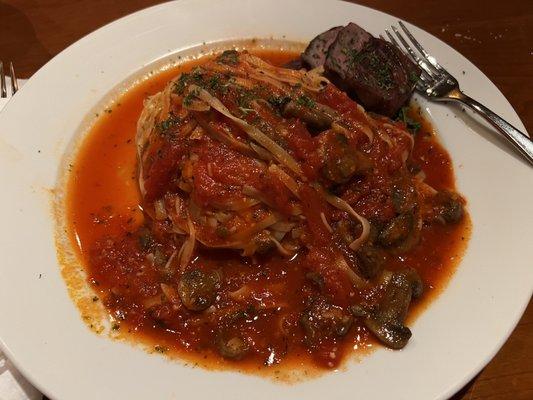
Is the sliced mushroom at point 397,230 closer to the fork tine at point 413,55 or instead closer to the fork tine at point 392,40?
the fork tine at point 413,55

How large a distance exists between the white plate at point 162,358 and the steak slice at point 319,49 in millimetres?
376

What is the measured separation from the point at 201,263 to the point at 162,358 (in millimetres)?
956

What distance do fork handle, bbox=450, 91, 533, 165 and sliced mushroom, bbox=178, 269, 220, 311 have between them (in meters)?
2.82

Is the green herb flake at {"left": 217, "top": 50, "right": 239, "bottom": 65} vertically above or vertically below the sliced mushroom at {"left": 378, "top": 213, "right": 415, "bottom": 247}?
above

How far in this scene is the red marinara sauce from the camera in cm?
394

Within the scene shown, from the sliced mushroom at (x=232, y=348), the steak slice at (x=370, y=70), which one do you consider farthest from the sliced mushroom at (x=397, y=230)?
the sliced mushroom at (x=232, y=348)

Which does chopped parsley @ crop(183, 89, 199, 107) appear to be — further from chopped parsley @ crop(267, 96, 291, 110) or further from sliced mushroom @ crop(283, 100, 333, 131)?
sliced mushroom @ crop(283, 100, 333, 131)

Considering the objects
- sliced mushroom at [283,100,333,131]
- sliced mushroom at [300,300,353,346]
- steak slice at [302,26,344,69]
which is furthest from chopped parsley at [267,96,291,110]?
sliced mushroom at [300,300,353,346]

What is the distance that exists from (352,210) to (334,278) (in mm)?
629

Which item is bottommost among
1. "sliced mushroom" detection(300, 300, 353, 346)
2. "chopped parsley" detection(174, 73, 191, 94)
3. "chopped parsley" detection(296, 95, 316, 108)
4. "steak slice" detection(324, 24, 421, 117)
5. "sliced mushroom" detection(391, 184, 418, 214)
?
"sliced mushroom" detection(300, 300, 353, 346)

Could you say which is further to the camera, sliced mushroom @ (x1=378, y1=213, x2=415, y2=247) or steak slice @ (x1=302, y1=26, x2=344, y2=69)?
steak slice @ (x1=302, y1=26, x2=344, y2=69)

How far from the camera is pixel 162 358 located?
3.82 meters

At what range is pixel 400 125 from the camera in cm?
504

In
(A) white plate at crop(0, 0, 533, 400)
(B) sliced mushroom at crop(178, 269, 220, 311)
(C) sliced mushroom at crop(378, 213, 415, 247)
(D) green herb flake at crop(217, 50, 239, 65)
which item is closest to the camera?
(A) white plate at crop(0, 0, 533, 400)
